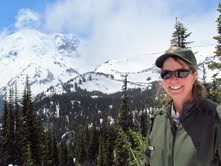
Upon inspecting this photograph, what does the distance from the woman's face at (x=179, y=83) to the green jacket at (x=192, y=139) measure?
0.20m

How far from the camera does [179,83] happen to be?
4.09 m

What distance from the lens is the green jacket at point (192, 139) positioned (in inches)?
143

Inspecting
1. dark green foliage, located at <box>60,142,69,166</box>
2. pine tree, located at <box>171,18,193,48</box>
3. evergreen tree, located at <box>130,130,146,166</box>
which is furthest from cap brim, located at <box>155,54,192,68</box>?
dark green foliage, located at <box>60,142,69,166</box>

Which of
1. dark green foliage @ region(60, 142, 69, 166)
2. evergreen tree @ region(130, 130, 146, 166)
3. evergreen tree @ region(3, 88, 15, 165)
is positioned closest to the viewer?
evergreen tree @ region(130, 130, 146, 166)

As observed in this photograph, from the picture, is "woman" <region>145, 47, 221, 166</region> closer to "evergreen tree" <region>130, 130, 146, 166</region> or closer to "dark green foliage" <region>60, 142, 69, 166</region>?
"evergreen tree" <region>130, 130, 146, 166</region>

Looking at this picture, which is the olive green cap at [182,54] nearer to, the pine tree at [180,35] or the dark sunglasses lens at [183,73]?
the dark sunglasses lens at [183,73]

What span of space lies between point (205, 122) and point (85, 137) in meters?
90.9

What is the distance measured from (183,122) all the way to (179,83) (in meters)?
0.44

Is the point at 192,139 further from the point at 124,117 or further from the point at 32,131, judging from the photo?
the point at 32,131

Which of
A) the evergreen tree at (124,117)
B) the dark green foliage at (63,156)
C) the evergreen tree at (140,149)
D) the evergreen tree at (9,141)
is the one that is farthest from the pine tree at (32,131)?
the dark green foliage at (63,156)

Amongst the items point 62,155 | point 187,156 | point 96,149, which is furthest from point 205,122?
point 62,155

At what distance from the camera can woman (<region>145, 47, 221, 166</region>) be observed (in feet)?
12.0

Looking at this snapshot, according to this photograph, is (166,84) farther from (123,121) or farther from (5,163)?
(5,163)

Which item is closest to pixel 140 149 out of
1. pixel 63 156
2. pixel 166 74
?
pixel 166 74
